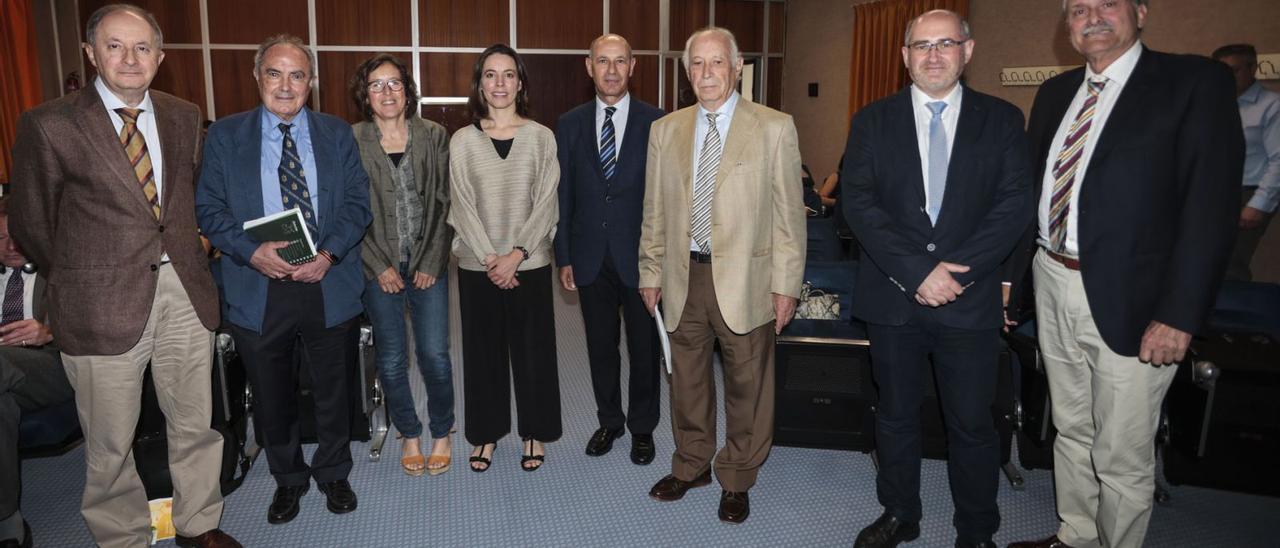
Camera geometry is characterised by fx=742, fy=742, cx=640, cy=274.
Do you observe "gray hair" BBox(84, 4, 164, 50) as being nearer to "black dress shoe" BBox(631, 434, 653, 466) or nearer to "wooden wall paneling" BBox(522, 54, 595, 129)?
"black dress shoe" BBox(631, 434, 653, 466)

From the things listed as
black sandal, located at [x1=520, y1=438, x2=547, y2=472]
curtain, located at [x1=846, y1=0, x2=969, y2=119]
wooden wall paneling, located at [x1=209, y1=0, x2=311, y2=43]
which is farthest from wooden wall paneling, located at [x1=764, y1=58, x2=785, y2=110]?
black sandal, located at [x1=520, y1=438, x2=547, y2=472]

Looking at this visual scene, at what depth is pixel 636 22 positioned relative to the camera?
9828 millimetres

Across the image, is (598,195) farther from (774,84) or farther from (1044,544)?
(774,84)

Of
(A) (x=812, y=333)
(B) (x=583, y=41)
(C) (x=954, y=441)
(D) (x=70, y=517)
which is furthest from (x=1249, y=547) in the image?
(B) (x=583, y=41)

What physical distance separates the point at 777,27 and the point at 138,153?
944 centimetres

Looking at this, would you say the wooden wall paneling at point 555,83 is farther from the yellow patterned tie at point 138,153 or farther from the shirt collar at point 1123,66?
the shirt collar at point 1123,66

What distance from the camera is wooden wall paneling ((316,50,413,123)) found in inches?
361

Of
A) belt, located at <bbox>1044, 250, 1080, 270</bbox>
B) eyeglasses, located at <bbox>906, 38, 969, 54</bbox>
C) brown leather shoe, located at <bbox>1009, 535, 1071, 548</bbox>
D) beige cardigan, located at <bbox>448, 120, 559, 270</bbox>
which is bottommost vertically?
brown leather shoe, located at <bbox>1009, 535, 1071, 548</bbox>

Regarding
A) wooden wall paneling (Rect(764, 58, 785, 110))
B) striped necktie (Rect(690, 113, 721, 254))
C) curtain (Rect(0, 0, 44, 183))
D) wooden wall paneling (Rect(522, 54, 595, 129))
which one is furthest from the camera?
wooden wall paneling (Rect(764, 58, 785, 110))

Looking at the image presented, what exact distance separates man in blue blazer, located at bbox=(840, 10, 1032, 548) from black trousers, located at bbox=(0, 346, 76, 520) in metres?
2.80

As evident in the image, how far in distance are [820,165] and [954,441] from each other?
7.93 meters

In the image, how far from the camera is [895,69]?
862cm

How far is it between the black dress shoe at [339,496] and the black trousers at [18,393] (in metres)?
0.95

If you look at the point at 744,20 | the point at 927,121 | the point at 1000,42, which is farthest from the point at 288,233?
the point at 744,20
